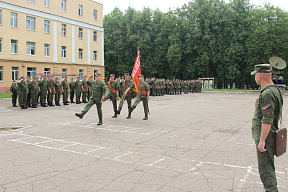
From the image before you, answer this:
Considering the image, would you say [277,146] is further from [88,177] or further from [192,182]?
[88,177]

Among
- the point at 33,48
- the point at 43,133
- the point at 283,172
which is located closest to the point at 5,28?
the point at 33,48

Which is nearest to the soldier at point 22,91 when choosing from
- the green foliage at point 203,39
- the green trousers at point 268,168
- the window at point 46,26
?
the green trousers at point 268,168

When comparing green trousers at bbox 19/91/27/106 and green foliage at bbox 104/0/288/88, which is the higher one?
green foliage at bbox 104/0/288/88

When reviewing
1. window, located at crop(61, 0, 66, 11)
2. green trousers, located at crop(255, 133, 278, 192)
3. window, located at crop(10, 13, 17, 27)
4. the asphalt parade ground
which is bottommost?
the asphalt parade ground

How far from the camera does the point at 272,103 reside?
376cm

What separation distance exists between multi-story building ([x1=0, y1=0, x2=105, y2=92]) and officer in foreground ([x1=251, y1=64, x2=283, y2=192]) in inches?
1245

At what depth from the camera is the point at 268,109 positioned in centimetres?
373

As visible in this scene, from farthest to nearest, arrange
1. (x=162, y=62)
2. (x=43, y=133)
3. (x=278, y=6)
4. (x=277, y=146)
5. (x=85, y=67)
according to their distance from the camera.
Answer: (x=162, y=62), (x=278, y=6), (x=85, y=67), (x=43, y=133), (x=277, y=146)

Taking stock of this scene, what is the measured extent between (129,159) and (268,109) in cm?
330

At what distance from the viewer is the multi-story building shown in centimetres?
3247

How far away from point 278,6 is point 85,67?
3492 cm

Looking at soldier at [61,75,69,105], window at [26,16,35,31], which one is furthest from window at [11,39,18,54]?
soldier at [61,75,69,105]

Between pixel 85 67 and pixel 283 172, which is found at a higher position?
pixel 85 67

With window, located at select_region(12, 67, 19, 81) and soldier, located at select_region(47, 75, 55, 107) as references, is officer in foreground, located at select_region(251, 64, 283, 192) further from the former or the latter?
window, located at select_region(12, 67, 19, 81)
